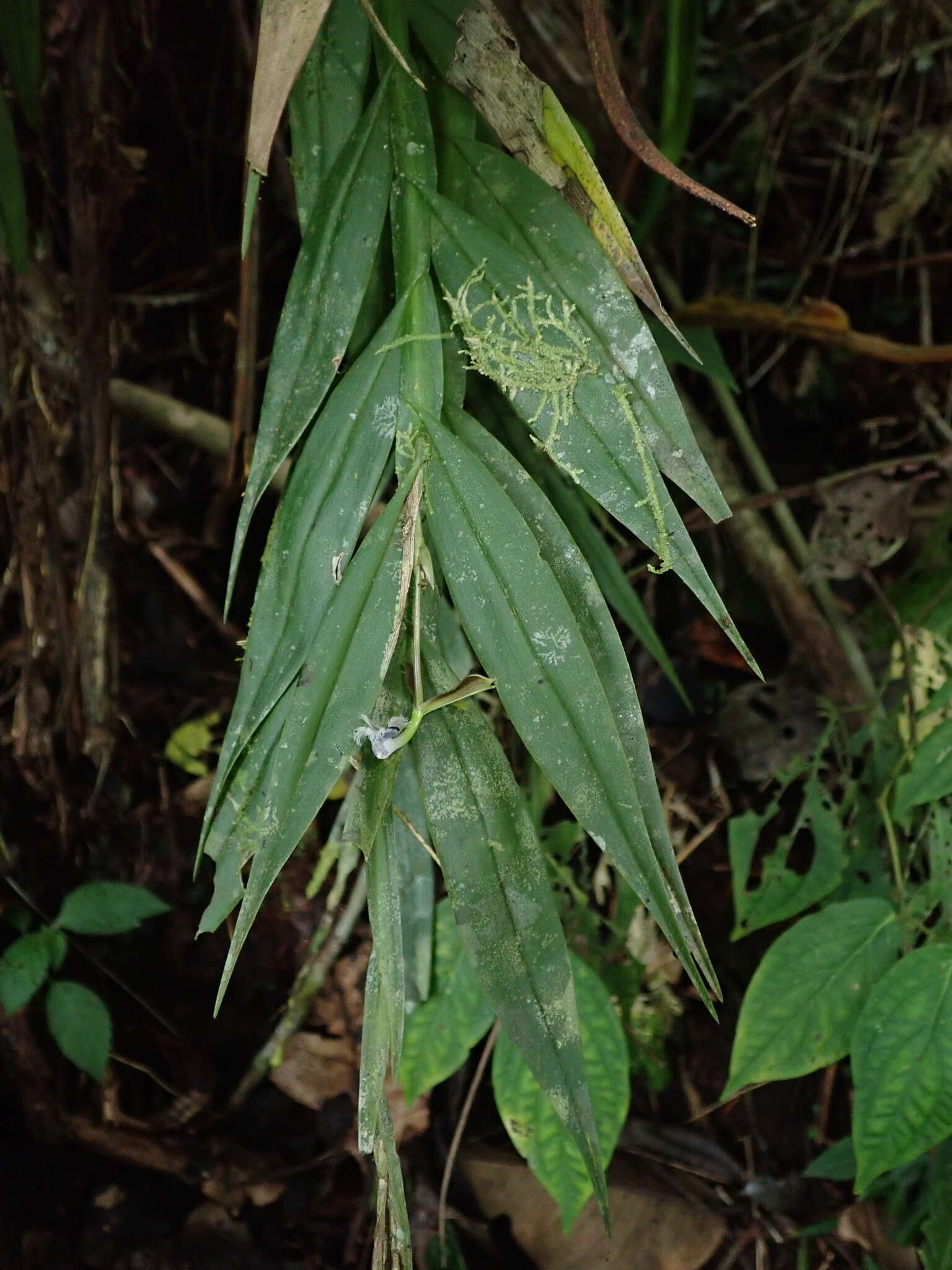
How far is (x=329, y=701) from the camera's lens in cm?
52

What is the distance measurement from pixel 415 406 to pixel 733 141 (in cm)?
102

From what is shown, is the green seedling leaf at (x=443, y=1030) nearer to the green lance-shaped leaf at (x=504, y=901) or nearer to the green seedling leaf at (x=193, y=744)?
the green lance-shaped leaf at (x=504, y=901)

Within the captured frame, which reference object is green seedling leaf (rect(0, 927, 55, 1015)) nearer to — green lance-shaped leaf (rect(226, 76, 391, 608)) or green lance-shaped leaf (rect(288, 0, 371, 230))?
green lance-shaped leaf (rect(226, 76, 391, 608))

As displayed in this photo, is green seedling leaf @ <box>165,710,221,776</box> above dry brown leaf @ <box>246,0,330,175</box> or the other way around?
the other way around

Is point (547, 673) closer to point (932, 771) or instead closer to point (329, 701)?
point (329, 701)

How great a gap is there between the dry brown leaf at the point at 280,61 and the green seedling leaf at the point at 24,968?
73 cm

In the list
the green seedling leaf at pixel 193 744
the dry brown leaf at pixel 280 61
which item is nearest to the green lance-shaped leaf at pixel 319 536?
the dry brown leaf at pixel 280 61

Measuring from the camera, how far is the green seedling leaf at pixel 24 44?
29.6 inches

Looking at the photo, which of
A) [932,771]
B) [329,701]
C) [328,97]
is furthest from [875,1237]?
[328,97]

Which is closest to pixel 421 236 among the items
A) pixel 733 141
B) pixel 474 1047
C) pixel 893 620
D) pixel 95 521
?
pixel 95 521

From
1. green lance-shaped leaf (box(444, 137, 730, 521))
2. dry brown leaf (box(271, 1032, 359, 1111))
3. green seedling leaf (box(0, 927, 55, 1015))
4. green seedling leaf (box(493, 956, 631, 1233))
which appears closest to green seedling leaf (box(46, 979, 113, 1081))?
green seedling leaf (box(0, 927, 55, 1015))

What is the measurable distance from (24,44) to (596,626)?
636 mm

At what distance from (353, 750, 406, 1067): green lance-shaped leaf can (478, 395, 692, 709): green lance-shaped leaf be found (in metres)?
0.29

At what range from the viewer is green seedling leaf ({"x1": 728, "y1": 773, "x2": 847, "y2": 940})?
87cm
